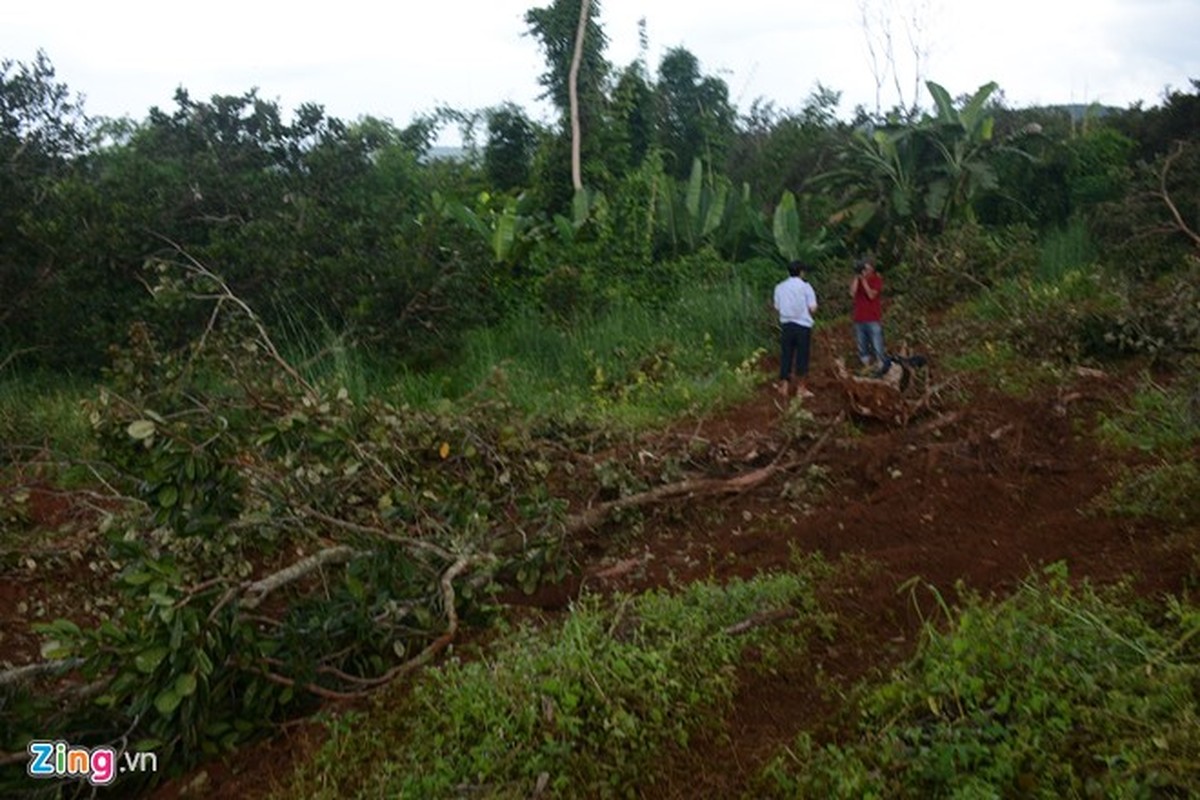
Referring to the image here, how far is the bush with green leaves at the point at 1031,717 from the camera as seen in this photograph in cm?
303

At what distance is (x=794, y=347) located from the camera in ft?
34.8

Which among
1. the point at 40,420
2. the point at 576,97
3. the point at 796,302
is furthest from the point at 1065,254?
the point at 40,420

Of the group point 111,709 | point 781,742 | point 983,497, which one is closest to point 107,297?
point 111,709

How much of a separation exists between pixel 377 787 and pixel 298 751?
0.51 metres

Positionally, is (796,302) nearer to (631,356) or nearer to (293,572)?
(631,356)

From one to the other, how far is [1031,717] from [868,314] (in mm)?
7902

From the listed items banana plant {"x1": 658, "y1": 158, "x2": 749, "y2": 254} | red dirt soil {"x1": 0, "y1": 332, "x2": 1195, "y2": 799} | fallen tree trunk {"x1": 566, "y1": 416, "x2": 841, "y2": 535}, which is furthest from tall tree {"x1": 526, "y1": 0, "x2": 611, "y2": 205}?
fallen tree trunk {"x1": 566, "y1": 416, "x2": 841, "y2": 535}

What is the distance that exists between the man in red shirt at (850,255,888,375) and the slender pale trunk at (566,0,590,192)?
19.6ft

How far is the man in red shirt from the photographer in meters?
10.7

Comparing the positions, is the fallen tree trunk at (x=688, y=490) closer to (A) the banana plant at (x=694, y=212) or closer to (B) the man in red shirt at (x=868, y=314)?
(B) the man in red shirt at (x=868, y=314)

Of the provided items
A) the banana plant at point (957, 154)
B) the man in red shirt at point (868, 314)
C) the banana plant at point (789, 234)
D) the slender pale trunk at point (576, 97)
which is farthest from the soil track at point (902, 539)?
the slender pale trunk at point (576, 97)

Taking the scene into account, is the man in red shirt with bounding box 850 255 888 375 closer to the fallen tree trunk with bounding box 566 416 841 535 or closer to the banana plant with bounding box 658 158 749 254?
the fallen tree trunk with bounding box 566 416 841 535

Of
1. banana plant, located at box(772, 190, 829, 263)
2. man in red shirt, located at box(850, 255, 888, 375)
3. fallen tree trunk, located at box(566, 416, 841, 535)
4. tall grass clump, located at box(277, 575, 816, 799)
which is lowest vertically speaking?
tall grass clump, located at box(277, 575, 816, 799)

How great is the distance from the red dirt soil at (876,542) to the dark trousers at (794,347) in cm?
215
